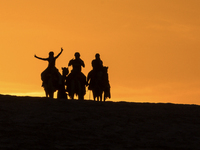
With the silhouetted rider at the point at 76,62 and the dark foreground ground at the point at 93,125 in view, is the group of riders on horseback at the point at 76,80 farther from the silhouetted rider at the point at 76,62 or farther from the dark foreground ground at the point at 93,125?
the dark foreground ground at the point at 93,125

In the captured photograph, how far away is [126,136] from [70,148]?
2564mm

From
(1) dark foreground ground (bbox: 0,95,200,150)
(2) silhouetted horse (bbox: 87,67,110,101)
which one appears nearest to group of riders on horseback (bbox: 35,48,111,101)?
(2) silhouetted horse (bbox: 87,67,110,101)

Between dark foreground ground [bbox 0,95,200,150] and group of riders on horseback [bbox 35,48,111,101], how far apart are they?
17.0ft

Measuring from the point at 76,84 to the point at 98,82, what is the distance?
1.25 meters

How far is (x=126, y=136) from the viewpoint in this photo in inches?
688

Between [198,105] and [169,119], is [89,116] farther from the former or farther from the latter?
[198,105]

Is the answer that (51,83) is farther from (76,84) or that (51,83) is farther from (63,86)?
(76,84)

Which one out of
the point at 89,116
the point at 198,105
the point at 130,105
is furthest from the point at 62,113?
the point at 198,105

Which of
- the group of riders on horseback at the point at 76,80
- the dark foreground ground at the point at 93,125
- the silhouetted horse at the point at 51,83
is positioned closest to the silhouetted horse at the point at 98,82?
the group of riders on horseback at the point at 76,80

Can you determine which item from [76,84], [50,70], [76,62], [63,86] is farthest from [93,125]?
[63,86]

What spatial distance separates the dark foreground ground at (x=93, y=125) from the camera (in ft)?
53.3

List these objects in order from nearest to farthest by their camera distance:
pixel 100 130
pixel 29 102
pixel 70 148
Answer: pixel 70 148 → pixel 100 130 → pixel 29 102

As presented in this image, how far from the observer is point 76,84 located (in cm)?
3003

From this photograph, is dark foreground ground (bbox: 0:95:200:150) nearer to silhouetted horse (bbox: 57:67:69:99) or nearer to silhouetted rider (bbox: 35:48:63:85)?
silhouetted rider (bbox: 35:48:63:85)
